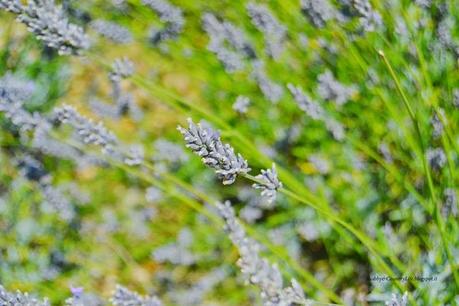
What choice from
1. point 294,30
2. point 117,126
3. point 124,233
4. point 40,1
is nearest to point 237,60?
point 294,30

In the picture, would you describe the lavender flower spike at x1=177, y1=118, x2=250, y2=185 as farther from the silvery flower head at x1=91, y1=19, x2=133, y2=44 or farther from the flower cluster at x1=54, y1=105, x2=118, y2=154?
the silvery flower head at x1=91, y1=19, x2=133, y2=44

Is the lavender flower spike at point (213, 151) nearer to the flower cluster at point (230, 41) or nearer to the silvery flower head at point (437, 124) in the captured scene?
the silvery flower head at point (437, 124)

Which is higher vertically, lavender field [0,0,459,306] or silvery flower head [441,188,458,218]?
silvery flower head [441,188,458,218]

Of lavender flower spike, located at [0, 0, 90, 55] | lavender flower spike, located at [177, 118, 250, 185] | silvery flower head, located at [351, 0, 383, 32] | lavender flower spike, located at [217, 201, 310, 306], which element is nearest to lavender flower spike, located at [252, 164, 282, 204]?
lavender flower spike, located at [177, 118, 250, 185]

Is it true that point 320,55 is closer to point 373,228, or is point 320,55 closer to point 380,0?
point 380,0

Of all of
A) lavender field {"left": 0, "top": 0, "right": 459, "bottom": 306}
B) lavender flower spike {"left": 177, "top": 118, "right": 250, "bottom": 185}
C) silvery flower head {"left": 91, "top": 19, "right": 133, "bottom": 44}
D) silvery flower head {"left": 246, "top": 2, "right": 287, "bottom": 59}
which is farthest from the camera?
silvery flower head {"left": 91, "top": 19, "right": 133, "bottom": 44}

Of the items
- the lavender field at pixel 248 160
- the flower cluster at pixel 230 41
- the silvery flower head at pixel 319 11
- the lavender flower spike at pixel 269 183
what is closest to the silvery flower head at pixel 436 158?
the lavender field at pixel 248 160

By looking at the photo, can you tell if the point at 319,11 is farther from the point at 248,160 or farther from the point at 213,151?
the point at 213,151

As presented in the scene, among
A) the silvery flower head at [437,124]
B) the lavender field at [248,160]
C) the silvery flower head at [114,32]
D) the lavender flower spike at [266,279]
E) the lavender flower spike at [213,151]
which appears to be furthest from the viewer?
the silvery flower head at [114,32]
